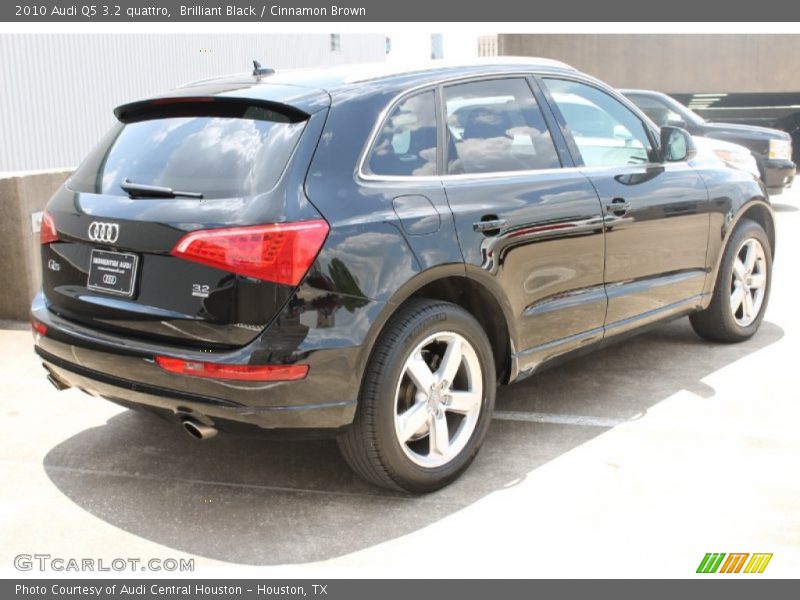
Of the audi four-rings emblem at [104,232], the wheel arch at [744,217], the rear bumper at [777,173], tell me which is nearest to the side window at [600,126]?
the wheel arch at [744,217]

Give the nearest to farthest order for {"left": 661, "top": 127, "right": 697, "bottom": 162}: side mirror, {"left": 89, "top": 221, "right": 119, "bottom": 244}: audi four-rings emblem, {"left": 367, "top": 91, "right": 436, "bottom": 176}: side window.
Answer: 1. {"left": 89, "top": 221, "right": 119, "bottom": 244}: audi four-rings emblem
2. {"left": 367, "top": 91, "right": 436, "bottom": 176}: side window
3. {"left": 661, "top": 127, "right": 697, "bottom": 162}: side mirror

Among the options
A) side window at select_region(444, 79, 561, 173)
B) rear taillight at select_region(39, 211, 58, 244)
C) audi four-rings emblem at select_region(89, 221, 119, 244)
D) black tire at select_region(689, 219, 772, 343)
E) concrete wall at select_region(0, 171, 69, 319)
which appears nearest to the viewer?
audi four-rings emblem at select_region(89, 221, 119, 244)

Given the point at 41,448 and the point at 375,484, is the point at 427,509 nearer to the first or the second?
the point at 375,484

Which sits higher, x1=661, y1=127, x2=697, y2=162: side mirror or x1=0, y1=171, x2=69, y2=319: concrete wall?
x1=661, y1=127, x2=697, y2=162: side mirror

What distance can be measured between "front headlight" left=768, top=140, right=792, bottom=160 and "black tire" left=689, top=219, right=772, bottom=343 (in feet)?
23.2

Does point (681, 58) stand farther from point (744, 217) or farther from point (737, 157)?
point (744, 217)

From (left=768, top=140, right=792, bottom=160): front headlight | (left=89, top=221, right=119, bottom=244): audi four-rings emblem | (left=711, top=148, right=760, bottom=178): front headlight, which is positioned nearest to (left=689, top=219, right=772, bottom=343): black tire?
(left=711, top=148, right=760, bottom=178): front headlight

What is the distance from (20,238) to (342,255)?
13.5 feet

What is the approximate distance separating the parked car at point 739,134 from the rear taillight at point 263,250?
9589 millimetres

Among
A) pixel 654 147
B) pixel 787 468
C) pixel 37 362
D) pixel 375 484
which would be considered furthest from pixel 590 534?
pixel 37 362

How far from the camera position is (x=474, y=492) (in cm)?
385

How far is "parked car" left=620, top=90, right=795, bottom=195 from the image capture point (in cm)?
Answer: 1191

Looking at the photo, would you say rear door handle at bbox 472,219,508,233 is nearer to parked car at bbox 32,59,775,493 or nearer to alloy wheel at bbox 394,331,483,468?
parked car at bbox 32,59,775,493

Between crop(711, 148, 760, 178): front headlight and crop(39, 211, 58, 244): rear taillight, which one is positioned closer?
crop(39, 211, 58, 244): rear taillight
